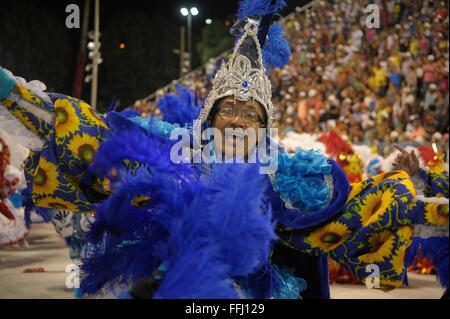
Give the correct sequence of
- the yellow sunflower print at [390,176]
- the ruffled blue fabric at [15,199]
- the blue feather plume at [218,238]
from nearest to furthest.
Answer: the blue feather plume at [218,238] → the yellow sunflower print at [390,176] → the ruffled blue fabric at [15,199]

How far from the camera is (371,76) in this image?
11.4 metres

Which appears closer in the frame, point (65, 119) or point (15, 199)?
point (65, 119)

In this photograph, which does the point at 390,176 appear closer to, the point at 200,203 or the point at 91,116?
the point at 200,203

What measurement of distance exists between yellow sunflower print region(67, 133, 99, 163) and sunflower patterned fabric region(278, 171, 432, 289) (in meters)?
0.81

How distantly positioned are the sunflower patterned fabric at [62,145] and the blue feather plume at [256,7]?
86 centimetres

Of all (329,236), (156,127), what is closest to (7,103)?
(156,127)

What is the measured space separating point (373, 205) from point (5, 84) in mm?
1510

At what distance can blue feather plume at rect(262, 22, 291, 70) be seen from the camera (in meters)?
3.34

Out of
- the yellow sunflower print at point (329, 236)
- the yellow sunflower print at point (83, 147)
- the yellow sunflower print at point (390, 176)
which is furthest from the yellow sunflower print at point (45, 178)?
the yellow sunflower print at point (390, 176)

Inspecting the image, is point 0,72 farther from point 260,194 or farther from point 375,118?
point 375,118

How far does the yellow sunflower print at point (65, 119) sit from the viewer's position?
2744 mm

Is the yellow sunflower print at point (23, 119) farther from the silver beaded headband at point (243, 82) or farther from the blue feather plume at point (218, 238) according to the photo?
the blue feather plume at point (218, 238)
